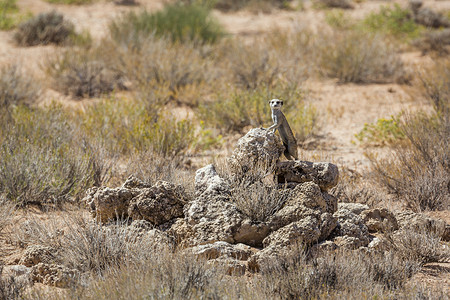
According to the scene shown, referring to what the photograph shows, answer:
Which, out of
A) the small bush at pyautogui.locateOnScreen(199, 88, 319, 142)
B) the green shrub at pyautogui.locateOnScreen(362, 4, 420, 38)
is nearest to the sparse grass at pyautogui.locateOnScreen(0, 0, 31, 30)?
the small bush at pyautogui.locateOnScreen(199, 88, 319, 142)

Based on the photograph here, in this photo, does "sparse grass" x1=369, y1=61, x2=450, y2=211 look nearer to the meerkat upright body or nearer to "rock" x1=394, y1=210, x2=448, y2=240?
"rock" x1=394, y1=210, x2=448, y2=240

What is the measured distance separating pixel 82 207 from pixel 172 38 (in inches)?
326

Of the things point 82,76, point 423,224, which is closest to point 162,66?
point 82,76

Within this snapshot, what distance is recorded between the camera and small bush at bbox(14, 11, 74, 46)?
13094 mm

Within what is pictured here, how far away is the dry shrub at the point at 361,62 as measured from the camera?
11.2 m

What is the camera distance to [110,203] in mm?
4305

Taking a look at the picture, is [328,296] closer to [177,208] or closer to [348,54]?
[177,208]

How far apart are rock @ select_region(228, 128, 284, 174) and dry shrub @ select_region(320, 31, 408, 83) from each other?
24.5 ft

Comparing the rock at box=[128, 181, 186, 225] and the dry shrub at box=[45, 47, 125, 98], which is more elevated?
the rock at box=[128, 181, 186, 225]

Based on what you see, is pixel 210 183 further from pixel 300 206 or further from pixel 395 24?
pixel 395 24

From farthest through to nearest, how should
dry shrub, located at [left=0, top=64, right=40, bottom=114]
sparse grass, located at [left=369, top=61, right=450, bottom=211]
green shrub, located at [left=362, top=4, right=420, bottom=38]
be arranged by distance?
green shrub, located at [left=362, top=4, right=420, bottom=38] → dry shrub, located at [left=0, top=64, right=40, bottom=114] → sparse grass, located at [left=369, top=61, right=450, bottom=211]

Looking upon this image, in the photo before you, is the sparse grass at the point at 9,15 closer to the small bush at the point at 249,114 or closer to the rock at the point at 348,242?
the small bush at the point at 249,114

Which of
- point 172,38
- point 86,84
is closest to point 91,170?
point 86,84

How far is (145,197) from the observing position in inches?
168
